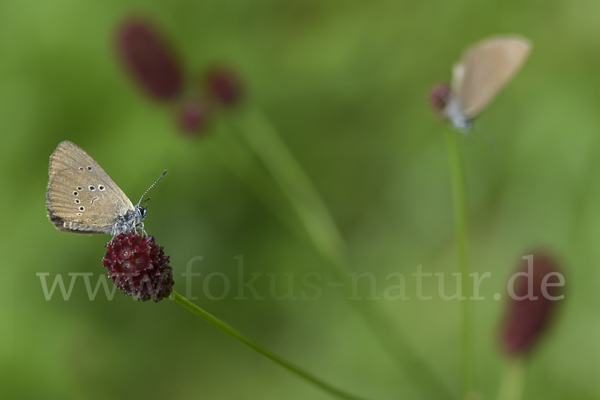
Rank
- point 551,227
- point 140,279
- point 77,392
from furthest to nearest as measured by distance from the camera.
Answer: point 77,392, point 551,227, point 140,279

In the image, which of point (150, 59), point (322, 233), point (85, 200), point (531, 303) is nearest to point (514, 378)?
point (531, 303)

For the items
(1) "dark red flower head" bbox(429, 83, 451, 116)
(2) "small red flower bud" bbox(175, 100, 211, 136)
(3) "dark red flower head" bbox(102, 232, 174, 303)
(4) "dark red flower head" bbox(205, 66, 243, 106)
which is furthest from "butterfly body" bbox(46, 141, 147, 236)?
(4) "dark red flower head" bbox(205, 66, 243, 106)

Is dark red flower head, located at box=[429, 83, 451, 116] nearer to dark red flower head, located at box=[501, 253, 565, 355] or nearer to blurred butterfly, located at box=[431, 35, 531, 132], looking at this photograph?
blurred butterfly, located at box=[431, 35, 531, 132]

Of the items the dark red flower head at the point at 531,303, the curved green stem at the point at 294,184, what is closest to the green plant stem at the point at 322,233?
the curved green stem at the point at 294,184

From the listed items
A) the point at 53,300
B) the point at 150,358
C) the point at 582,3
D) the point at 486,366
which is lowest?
the point at 486,366

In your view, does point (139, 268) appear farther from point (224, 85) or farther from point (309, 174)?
point (309, 174)

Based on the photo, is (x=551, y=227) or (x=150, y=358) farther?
(x=150, y=358)

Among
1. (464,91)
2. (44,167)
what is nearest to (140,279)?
(464,91)

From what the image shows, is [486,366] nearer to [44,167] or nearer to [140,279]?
[140,279]
